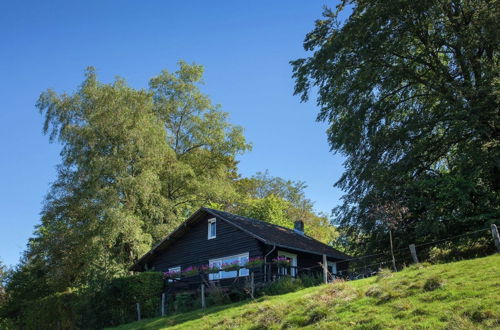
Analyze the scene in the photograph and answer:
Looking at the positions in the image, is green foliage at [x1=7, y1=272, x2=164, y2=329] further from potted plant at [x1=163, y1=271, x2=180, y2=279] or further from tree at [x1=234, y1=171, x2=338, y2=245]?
tree at [x1=234, y1=171, x2=338, y2=245]

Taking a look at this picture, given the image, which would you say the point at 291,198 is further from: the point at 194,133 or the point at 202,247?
the point at 202,247

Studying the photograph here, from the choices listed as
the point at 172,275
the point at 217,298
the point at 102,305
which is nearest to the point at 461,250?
the point at 217,298

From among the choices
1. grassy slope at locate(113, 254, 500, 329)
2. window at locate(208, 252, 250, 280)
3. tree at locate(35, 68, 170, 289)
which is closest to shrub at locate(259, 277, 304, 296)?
grassy slope at locate(113, 254, 500, 329)

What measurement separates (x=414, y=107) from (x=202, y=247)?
596 inches

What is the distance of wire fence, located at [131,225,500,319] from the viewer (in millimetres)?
19766

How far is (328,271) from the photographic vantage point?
2017 centimetres

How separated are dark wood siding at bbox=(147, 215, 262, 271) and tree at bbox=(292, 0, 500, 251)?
18.9 feet

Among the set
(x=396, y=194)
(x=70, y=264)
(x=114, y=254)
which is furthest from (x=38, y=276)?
(x=396, y=194)

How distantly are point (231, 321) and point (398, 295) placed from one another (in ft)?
18.6

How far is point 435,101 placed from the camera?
81.8 feet

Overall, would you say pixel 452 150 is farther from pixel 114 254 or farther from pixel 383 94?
pixel 114 254

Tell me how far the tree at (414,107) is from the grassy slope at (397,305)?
5.55 m

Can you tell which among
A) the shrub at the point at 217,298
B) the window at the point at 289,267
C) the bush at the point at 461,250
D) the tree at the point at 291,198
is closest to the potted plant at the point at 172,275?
the shrub at the point at 217,298

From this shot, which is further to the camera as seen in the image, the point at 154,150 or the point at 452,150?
the point at 154,150
